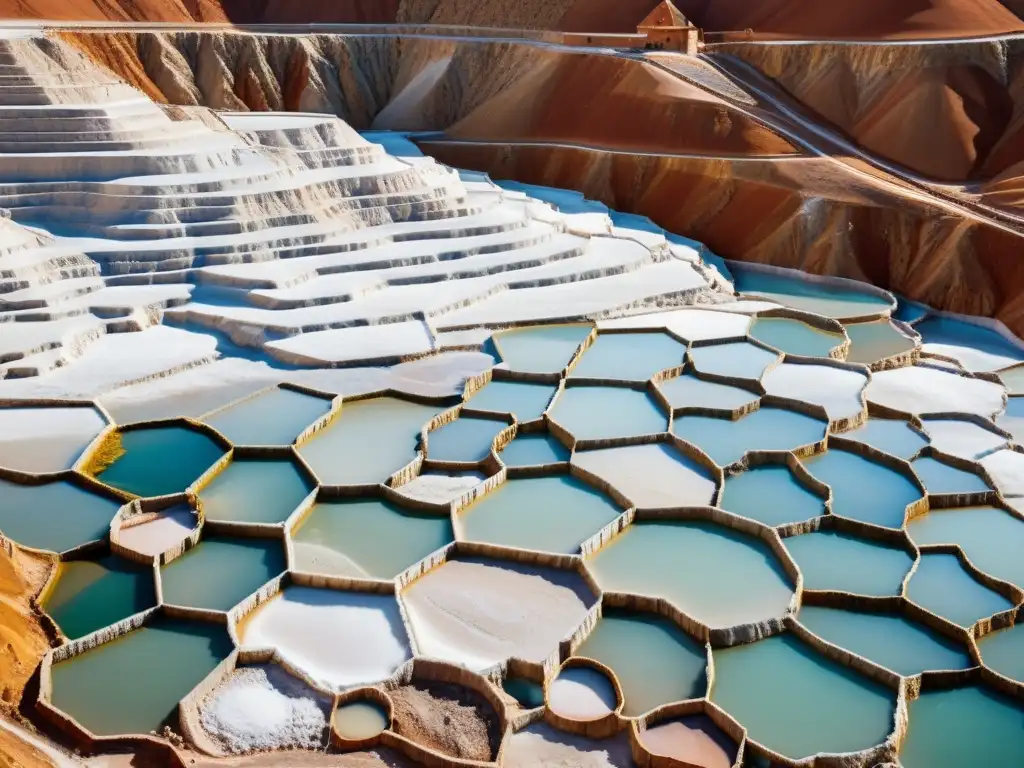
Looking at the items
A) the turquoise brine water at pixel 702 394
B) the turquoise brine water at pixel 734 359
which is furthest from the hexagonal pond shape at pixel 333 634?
the turquoise brine water at pixel 734 359

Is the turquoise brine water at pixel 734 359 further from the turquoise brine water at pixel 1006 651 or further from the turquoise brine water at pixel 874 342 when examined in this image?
the turquoise brine water at pixel 1006 651

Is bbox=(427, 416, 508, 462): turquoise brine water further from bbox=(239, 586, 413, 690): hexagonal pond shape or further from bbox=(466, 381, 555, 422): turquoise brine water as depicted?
bbox=(239, 586, 413, 690): hexagonal pond shape

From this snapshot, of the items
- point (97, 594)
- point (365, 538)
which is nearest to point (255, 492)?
point (365, 538)

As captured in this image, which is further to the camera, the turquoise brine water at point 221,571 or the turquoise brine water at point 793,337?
the turquoise brine water at point 793,337

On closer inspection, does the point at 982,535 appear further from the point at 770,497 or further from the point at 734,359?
the point at 734,359

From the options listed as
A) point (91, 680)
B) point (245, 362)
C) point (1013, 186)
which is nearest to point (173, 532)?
point (91, 680)

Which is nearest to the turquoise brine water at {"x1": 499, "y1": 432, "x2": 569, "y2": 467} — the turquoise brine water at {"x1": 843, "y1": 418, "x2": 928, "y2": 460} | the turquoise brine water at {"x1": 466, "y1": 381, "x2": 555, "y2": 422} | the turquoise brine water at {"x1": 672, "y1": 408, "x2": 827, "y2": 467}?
the turquoise brine water at {"x1": 466, "y1": 381, "x2": 555, "y2": 422}

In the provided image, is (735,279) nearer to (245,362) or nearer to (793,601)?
(245,362)
